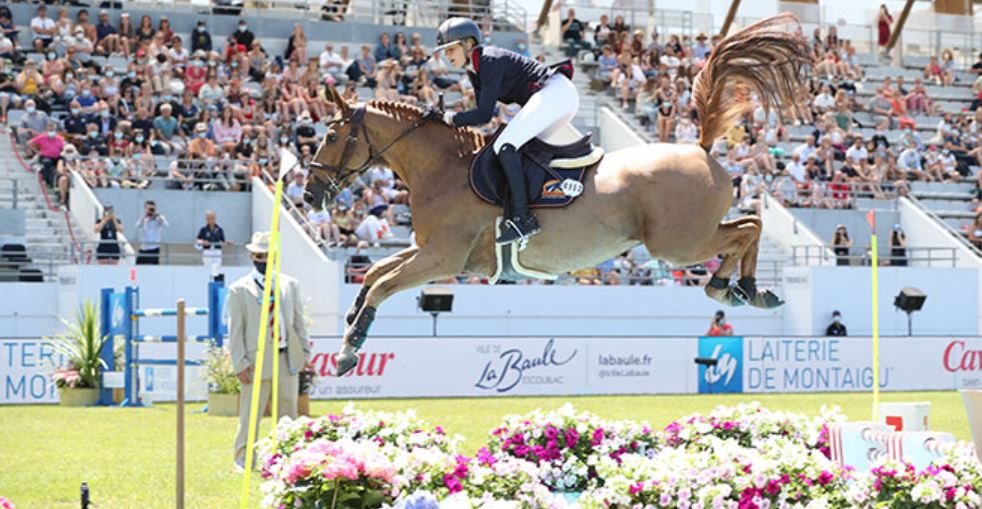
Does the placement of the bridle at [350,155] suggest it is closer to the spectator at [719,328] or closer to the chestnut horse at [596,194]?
the chestnut horse at [596,194]

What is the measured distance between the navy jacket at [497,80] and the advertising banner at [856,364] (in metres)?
15.3

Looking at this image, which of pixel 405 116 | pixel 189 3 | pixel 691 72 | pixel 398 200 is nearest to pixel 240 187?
pixel 398 200

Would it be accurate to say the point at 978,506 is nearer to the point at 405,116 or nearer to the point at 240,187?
the point at 405,116

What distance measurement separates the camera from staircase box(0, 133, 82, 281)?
22938 millimetres

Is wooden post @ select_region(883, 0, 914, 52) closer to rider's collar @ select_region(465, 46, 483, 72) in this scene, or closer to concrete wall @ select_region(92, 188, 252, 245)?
concrete wall @ select_region(92, 188, 252, 245)

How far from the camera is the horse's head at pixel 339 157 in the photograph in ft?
28.7

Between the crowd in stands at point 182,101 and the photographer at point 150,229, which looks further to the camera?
the crowd in stands at point 182,101

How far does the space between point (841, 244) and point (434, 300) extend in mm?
9243

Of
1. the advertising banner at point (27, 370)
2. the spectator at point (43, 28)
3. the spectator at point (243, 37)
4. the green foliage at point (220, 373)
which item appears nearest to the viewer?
the green foliage at point (220, 373)

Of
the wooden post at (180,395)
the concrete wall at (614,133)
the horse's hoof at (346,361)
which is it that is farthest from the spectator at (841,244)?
the wooden post at (180,395)

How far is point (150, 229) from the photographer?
23.6 meters

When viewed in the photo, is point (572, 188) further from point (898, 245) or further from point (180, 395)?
point (898, 245)

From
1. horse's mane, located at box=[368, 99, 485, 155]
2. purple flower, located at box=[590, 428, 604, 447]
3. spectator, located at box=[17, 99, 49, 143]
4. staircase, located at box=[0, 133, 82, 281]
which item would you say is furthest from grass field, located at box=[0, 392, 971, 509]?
spectator, located at box=[17, 99, 49, 143]

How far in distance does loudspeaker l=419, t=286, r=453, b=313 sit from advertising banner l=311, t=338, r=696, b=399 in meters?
1.16
